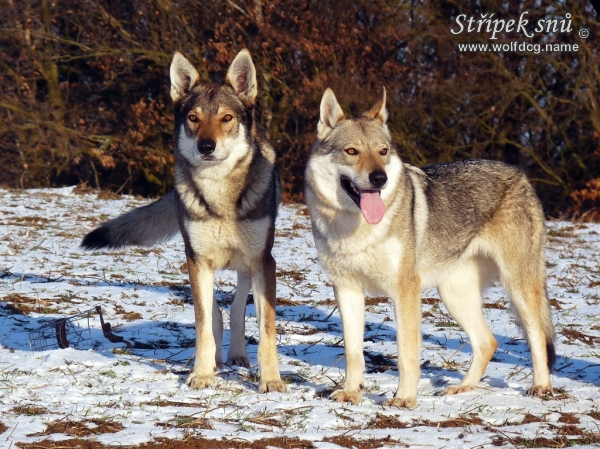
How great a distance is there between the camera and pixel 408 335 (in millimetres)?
4223

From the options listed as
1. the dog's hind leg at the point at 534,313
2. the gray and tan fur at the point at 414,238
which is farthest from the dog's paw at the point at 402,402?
the dog's hind leg at the point at 534,313

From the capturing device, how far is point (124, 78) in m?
14.7

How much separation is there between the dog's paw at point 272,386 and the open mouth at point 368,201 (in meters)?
1.03

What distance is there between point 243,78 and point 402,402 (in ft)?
7.33

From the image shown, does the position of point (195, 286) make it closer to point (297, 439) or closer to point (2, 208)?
point (297, 439)

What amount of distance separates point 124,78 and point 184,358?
10.5 metres

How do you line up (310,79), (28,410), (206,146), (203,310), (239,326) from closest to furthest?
(28,410)
(206,146)
(203,310)
(239,326)
(310,79)

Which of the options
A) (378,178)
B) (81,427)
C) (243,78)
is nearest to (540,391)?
(378,178)

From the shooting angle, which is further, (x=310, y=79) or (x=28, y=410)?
(x=310, y=79)

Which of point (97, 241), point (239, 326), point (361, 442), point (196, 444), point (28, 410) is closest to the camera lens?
point (196, 444)

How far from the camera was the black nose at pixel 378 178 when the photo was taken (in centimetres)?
412

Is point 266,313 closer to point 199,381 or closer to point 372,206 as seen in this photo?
point 199,381

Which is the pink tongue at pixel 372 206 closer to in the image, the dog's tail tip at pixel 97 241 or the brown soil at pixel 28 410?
the brown soil at pixel 28 410

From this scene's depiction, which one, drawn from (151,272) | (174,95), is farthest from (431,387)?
(151,272)
